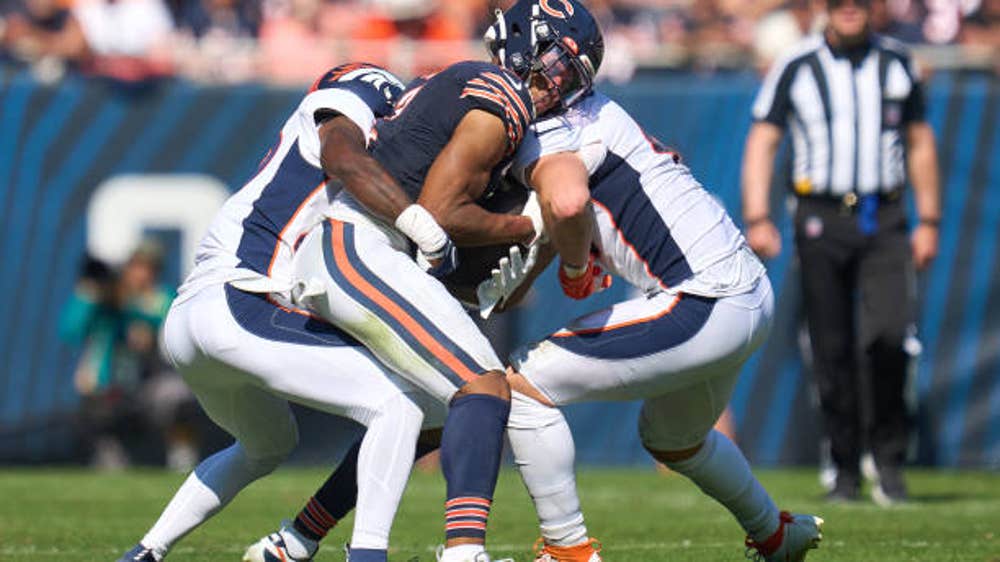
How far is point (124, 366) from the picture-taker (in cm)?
1110

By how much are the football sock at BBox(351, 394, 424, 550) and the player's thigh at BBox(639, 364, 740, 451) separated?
0.85m

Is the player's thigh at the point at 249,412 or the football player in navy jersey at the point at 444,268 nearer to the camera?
the football player in navy jersey at the point at 444,268

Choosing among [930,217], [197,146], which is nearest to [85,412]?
[197,146]

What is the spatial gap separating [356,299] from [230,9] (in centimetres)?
817

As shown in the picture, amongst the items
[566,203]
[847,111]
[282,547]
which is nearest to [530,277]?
[566,203]

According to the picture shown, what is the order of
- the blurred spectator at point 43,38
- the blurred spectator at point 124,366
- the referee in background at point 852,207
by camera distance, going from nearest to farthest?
the referee in background at point 852,207 → the blurred spectator at point 124,366 → the blurred spectator at point 43,38

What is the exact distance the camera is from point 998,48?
1102 centimetres

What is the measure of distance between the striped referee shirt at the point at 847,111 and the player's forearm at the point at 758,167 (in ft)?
0.25

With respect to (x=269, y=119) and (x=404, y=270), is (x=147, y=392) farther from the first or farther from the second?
(x=404, y=270)

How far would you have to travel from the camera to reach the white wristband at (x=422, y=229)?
4.82 m

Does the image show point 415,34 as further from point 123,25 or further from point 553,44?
point 553,44

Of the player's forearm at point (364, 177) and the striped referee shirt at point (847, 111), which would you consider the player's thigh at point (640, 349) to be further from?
the striped referee shirt at point (847, 111)

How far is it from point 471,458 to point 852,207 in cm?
400

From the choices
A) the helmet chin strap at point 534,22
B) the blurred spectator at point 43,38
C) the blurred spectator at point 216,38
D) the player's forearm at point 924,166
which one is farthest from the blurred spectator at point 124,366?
the helmet chin strap at point 534,22
